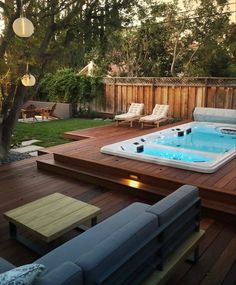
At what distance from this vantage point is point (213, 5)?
12227 mm

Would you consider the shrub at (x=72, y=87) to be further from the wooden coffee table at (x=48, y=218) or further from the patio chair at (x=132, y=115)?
the wooden coffee table at (x=48, y=218)

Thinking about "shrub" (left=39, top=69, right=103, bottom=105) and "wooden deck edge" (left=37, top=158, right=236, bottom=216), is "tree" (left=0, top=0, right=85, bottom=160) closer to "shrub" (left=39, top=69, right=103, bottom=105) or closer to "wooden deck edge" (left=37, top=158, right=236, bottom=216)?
"wooden deck edge" (left=37, top=158, right=236, bottom=216)

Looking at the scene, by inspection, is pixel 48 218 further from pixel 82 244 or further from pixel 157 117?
pixel 157 117

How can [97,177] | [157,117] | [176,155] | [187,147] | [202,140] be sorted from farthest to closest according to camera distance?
[157,117], [202,140], [187,147], [176,155], [97,177]

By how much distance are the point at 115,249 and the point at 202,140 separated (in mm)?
6438

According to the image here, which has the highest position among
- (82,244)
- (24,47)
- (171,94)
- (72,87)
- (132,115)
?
(24,47)

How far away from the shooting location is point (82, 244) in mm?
2119

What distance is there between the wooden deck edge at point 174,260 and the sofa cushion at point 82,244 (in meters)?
0.44

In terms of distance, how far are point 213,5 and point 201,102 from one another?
16.1 feet

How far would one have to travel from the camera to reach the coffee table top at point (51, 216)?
2.78 m

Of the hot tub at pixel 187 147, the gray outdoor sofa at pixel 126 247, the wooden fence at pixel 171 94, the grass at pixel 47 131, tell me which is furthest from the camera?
the wooden fence at pixel 171 94

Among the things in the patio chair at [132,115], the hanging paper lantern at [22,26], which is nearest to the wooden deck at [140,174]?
the hanging paper lantern at [22,26]

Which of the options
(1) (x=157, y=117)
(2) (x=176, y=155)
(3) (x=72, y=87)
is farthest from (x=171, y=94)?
(2) (x=176, y=155)

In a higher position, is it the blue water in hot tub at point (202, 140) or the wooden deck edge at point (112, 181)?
the blue water in hot tub at point (202, 140)
